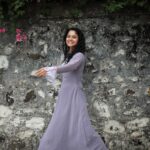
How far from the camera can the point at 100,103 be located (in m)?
6.38

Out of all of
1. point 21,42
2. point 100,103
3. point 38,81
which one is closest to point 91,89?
point 100,103

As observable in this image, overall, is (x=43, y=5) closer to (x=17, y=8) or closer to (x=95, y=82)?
(x=17, y=8)

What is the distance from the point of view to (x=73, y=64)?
17.0 feet

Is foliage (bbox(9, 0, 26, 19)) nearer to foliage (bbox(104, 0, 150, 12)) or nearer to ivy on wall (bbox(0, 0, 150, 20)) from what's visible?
ivy on wall (bbox(0, 0, 150, 20))

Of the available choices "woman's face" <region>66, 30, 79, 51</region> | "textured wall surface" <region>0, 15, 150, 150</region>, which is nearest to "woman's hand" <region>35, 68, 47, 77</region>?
"woman's face" <region>66, 30, 79, 51</region>

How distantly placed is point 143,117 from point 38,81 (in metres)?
1.41

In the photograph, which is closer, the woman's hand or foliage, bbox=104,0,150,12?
the woman's hand

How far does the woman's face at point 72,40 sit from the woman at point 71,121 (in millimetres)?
82

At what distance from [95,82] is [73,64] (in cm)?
127

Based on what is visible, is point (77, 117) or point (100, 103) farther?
point (100, 103)

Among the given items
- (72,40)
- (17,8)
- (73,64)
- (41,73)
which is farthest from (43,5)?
(41,73)

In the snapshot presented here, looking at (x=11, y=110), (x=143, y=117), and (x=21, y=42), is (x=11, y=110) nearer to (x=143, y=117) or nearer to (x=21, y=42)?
(x=21, y=42)

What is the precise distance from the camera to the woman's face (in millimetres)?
5480

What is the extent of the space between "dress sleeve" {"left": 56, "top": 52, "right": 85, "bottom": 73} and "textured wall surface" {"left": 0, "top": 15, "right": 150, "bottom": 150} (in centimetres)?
113
